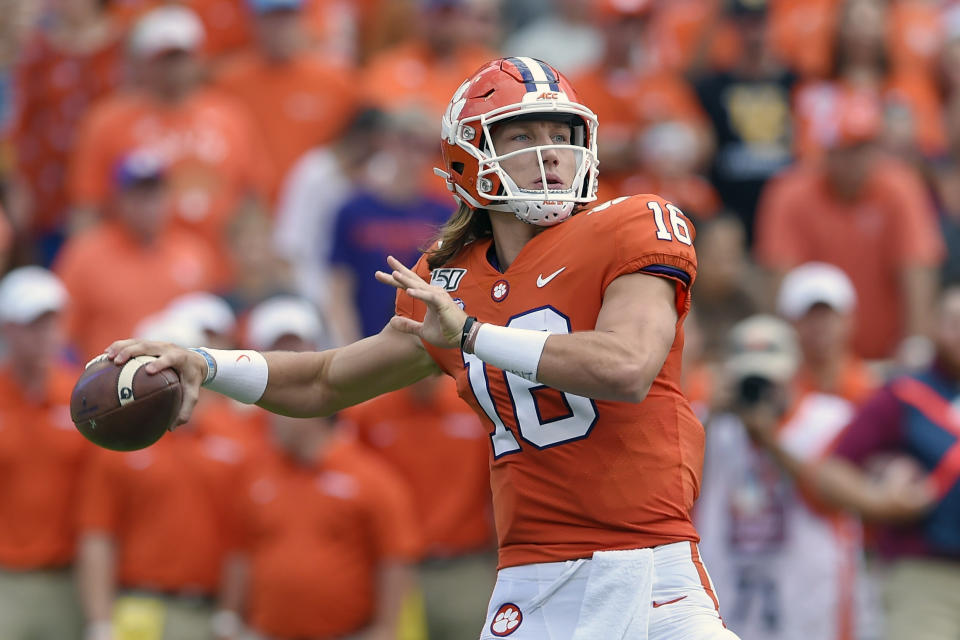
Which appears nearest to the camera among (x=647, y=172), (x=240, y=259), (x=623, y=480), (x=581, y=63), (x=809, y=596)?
(x=623, y=480)

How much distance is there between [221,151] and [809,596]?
4.01 m

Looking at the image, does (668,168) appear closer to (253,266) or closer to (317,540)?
(253,266)

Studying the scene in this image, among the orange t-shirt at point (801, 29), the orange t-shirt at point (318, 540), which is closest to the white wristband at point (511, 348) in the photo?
the orange t-shirt at point (318, 540)

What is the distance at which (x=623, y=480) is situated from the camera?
3957 millimetres

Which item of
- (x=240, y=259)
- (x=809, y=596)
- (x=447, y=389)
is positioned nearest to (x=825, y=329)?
(x=809, y=596)

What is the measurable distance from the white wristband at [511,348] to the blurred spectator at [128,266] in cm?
454

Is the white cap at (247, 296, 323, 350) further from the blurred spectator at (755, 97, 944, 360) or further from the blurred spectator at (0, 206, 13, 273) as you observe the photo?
the blurred spectator at (755, 97, 944, 360)

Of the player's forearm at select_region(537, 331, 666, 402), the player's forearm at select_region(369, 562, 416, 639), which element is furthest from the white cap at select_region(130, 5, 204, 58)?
the player's forearm at select_region(537, 331, 666, 402)

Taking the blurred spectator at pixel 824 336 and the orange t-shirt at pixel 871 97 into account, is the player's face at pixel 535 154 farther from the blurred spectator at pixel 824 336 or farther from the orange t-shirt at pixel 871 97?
the orange t-shirt at pixel 871 97

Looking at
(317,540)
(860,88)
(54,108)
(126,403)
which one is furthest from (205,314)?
(860,88)

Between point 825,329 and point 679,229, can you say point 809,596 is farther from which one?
point 679,229

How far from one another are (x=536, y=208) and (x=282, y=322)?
11.0 ft

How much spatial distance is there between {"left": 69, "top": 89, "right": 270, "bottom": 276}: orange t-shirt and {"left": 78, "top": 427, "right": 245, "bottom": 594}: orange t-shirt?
5.13ft

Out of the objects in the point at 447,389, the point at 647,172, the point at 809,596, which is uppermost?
the point at 647,172
